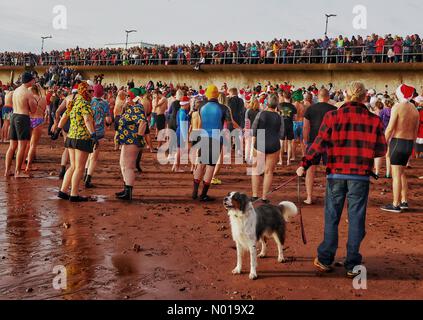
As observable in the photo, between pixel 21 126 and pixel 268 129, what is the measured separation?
563 cm

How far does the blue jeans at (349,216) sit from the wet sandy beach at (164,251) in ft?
0.88

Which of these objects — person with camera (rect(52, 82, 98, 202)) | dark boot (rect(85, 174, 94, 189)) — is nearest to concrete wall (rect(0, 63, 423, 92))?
dark boot (rect(85, 174, 94, 189))

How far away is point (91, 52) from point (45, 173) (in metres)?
37.4

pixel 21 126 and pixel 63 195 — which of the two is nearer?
pixel 63 195

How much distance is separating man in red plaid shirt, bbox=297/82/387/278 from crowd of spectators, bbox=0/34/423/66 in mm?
22517

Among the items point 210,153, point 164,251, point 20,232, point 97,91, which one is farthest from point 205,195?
point 20,232

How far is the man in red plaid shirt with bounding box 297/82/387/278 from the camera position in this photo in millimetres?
5617

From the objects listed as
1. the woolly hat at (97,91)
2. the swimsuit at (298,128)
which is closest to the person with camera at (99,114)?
the woolly hat at (97,91)

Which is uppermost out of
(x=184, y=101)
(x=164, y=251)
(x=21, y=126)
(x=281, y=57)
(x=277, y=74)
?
(x=281, y=57)

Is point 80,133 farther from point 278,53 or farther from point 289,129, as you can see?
point 278,53

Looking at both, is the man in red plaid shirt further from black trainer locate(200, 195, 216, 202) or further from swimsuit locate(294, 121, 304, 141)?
swimsuit locate(294, 121, 304, 141)

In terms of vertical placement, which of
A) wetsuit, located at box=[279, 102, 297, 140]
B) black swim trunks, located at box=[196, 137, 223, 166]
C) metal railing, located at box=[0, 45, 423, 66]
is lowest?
black swim trunks, located at box=[196, 137, 223, 166]

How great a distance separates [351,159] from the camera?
5629mm

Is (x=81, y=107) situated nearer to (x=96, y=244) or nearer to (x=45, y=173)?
(x=96, y=244)
